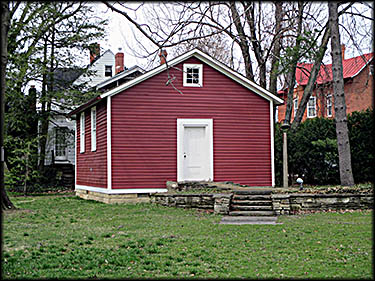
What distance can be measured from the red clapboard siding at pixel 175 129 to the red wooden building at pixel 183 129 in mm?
36

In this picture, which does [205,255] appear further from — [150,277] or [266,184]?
[266,184]

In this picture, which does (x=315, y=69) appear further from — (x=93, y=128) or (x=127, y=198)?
(x=127, y=198)

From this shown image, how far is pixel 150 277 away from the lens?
254 inches

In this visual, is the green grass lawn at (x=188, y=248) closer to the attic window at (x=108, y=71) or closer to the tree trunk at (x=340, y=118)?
the tree trunk at (x=340, y=118)

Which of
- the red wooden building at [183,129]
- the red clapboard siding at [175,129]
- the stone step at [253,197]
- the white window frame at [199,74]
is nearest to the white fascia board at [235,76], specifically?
the red wooden building at [183,129]

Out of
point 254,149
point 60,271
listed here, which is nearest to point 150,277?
point 60,271

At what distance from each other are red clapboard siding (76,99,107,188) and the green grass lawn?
5.94 metres

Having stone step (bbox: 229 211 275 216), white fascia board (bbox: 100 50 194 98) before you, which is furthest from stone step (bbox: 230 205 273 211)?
white fascia board (bbox: 100 50 194 98)

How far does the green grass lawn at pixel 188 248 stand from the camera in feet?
21.9

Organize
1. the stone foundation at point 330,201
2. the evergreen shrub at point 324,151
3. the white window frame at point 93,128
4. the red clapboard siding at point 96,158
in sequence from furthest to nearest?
1. the evergreen shrub at point 324,151
2. the white window frame at point 93,128
3. the red clapboard siding at point 96,158
4. the stone foundation at point 330,201

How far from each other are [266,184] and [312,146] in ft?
11.0

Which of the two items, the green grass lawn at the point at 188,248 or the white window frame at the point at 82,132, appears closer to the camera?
the green grass lawn at the point at 188,248

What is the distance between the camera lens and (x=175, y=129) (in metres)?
17.6

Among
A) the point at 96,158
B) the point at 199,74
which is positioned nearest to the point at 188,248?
the point at 199,74
